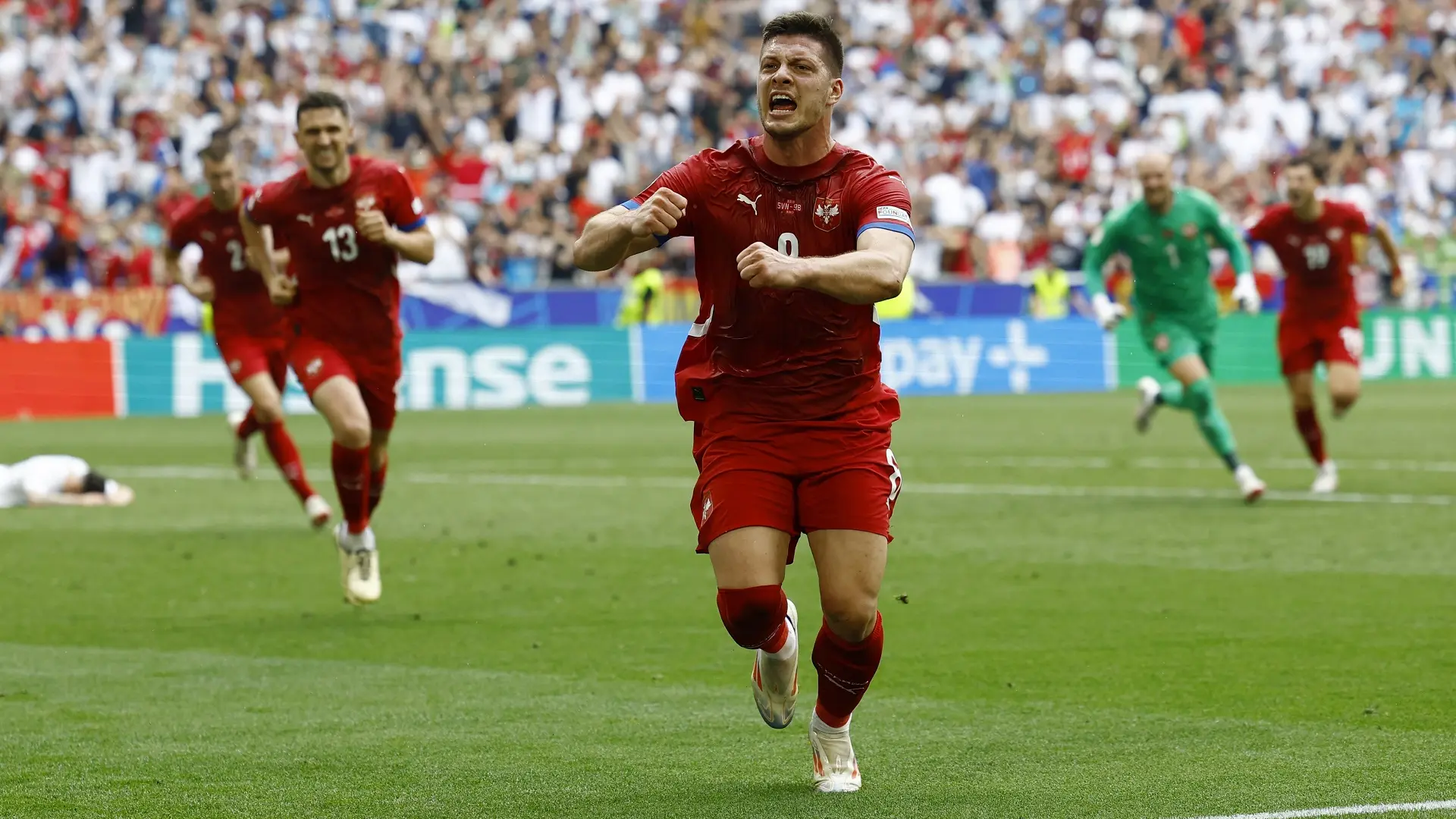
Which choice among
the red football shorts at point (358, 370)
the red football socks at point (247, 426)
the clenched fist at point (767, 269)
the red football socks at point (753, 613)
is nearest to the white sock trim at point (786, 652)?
the red football socks at point (753, 613)

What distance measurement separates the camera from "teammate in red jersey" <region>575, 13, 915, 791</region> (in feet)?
19.8

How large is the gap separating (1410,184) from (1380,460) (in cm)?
1975

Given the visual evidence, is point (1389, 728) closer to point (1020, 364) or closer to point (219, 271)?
point (219, 271)

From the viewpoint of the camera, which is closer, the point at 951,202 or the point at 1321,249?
the point at 1321,249

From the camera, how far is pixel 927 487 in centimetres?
1661

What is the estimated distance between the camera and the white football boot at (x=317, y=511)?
1414 cm

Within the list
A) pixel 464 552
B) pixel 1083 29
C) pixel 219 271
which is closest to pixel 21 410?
pixel 219 271

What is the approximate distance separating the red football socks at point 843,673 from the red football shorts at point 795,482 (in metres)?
0.33

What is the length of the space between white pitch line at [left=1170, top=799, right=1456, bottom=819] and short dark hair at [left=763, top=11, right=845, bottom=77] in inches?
93.2

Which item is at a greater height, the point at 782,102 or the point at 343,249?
the point at 782,102

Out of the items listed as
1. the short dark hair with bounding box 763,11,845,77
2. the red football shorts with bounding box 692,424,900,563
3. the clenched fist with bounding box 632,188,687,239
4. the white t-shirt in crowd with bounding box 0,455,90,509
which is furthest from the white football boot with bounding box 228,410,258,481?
the clenched fist with bounding box 632,188,687,239

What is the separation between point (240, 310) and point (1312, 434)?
7805mm

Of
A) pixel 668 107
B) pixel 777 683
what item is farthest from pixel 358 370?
pixel 668 107

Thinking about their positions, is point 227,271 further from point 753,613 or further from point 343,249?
point 753,613
